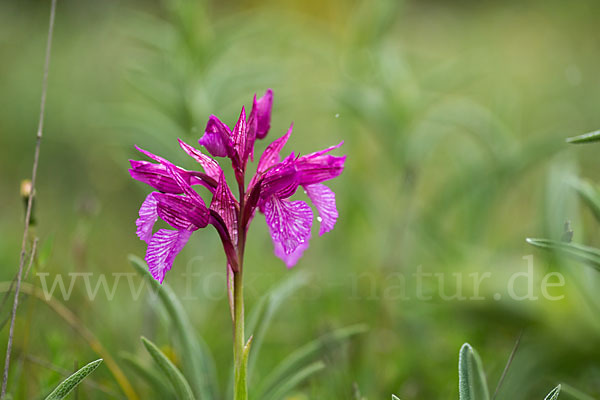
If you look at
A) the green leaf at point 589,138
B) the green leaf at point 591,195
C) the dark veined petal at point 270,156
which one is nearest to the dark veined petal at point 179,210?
the dark veined petal at point 270,156

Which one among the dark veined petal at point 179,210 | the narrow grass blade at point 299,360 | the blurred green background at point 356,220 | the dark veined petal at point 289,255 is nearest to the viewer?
the dark veined petal at point 179,210

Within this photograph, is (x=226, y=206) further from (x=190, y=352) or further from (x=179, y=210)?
(x=190, y=352)

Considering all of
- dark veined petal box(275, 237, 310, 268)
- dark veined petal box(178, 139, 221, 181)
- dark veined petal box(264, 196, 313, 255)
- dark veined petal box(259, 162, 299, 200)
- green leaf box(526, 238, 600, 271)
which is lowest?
green leaf box(526, 238, 600, 271)

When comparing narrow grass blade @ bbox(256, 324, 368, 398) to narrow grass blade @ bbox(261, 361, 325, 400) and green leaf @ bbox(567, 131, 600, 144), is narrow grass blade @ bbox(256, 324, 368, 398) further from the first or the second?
green leaf @ bbox(567, 131, 600, 144)

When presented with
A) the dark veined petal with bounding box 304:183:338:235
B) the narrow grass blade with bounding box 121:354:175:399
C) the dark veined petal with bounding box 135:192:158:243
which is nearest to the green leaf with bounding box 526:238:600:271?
the dark veined petal with bounding box 304:183:338:235

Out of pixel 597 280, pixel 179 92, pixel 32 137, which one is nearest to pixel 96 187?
pixel 32 137

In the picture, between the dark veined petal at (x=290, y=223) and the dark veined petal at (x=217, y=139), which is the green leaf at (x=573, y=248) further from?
the dark veined petal at (x=217, y=139)

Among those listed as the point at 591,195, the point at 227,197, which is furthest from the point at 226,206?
the point at 591,195
